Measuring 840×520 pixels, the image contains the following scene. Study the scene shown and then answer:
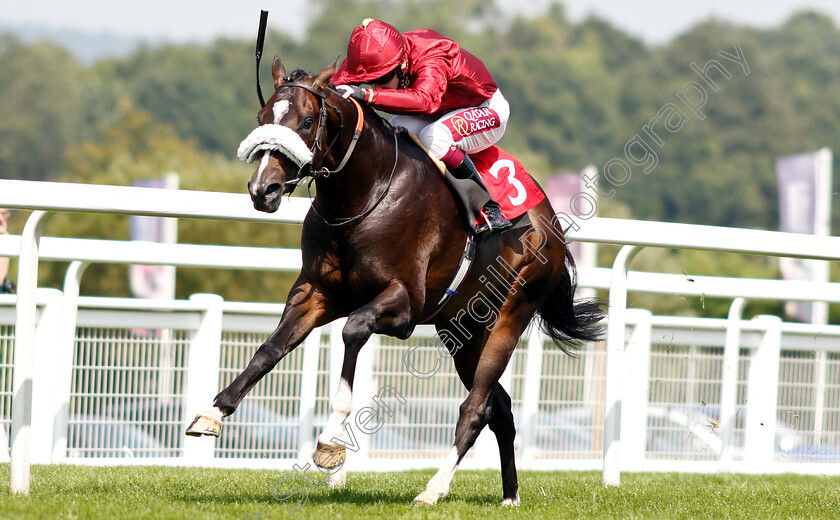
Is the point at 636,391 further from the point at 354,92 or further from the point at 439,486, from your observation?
the point at 354,92

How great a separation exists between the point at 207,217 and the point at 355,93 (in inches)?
31.9

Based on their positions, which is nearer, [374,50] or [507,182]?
[374,50]

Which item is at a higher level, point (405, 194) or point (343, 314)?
point (405, 194)

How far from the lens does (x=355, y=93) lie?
181 inches

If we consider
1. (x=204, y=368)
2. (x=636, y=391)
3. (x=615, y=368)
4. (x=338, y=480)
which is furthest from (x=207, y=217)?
(x=636, y=391)

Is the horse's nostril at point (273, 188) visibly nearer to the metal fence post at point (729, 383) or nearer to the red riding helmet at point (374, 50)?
the red riding helmet at point (374, 50)

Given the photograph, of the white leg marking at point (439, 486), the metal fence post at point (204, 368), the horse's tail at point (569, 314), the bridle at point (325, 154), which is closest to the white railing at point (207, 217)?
the horse's tail at point (569, 314)

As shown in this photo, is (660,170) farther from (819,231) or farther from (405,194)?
(405,194)

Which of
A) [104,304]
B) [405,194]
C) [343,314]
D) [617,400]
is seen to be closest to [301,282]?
[343,314]

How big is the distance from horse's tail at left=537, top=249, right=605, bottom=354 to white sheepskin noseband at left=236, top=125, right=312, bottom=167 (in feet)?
6.99

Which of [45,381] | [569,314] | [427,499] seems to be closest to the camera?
A: [427,499]

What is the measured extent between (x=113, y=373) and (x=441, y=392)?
229 cm

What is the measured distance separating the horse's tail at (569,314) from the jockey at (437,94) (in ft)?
2.69

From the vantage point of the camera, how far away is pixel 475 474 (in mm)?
6758
